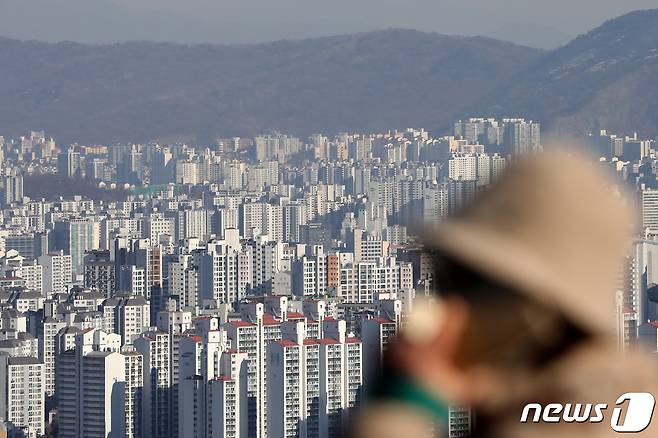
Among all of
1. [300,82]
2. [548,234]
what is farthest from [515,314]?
[300,82]

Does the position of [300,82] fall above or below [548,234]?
above

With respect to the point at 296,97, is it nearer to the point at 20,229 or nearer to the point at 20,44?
the point at 20,44

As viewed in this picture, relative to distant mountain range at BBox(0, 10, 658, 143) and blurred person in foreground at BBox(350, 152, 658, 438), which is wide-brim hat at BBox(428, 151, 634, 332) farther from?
distant mountain range at BBox(0, 10, 658, 143)

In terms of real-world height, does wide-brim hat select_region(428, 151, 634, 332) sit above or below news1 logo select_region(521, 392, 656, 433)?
above

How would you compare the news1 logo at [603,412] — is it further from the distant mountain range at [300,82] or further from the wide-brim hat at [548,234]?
the distant mountain range at [300,82]

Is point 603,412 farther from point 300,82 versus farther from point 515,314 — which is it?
point 300,82

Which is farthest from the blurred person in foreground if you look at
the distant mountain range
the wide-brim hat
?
the distant mountain range

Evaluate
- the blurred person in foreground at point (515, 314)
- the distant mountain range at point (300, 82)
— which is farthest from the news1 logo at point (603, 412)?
the distant mountain range at point (300, 82)
